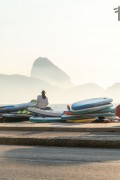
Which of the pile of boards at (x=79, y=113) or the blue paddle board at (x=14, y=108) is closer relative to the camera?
the pile of boards at (x=79, y=113)

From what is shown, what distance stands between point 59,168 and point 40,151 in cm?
297

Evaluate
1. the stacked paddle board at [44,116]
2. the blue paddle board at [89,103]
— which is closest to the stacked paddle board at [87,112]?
the blue paddle board at [89,103]

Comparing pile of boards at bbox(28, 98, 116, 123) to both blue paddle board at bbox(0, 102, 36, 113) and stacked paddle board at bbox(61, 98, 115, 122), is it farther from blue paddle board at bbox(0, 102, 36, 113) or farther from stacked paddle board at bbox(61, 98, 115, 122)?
blue paddle board at bbox(0, 102, 36, 113)

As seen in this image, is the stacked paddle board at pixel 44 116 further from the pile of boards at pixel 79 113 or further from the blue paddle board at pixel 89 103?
the blue paddle board at pixel 89 103

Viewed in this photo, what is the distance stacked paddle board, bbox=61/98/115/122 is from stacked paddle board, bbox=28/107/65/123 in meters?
0.63

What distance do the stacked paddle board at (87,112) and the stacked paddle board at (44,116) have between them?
2.08 ft

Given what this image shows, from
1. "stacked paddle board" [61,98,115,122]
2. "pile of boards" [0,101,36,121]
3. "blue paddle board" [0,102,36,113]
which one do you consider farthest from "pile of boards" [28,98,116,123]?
"blue paddle board" [0,102,36,113]

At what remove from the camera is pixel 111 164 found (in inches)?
326

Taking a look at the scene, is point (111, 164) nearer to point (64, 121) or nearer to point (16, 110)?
point (64, 121)

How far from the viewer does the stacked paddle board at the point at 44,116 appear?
923 inches

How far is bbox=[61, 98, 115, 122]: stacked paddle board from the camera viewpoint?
22.8 m

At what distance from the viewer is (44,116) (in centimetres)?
2483

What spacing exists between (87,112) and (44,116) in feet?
9.33

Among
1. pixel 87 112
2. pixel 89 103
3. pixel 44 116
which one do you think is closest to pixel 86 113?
pixel 87 112
